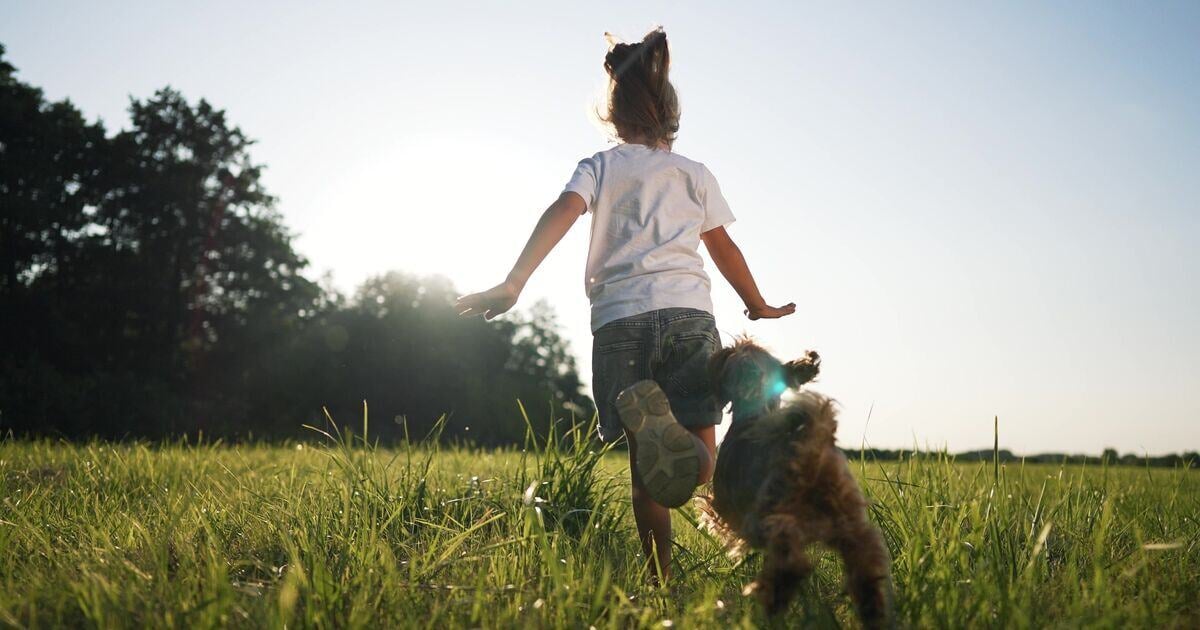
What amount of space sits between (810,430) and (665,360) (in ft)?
3.67

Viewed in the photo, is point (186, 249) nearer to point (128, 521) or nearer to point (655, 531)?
point (128, 521)

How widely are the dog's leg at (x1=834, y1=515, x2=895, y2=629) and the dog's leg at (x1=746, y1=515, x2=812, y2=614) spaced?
0.15 m

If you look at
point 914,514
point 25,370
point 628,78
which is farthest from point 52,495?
point 25,370

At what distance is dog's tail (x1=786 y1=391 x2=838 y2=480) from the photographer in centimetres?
227

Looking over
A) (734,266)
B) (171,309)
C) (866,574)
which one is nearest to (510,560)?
(866,574)

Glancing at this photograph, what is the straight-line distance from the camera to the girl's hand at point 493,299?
3170 millimetres

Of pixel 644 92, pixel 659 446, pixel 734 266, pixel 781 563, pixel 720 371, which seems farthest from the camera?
pixel 734 266

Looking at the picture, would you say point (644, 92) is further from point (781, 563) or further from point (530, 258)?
point (781, 563)

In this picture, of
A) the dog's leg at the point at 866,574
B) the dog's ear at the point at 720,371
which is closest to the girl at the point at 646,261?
the dog's ear at the point at 720,371

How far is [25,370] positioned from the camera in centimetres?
2394

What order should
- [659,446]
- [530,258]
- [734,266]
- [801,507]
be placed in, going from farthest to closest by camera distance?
[734,266]
[530,258]
[659,446]
[801,507]

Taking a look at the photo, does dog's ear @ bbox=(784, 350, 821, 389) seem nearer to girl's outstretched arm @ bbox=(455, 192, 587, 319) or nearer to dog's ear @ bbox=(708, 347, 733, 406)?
dog's ear @ bbox=(708, 347, 733, 406)

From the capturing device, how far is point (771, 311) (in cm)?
370

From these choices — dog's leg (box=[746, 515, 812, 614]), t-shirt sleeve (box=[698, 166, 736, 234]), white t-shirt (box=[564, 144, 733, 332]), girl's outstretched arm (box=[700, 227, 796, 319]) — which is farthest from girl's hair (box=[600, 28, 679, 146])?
dog's leg (box=[746, 515, 812, 614])
